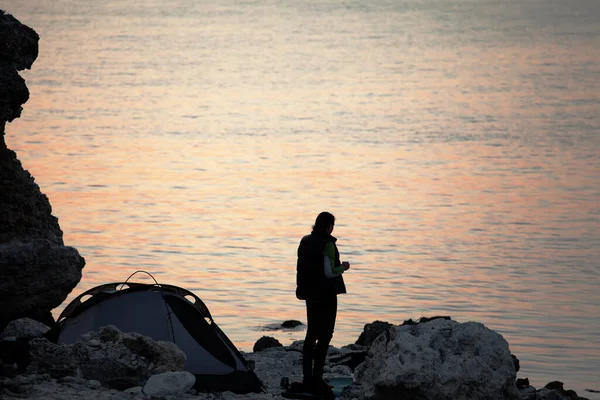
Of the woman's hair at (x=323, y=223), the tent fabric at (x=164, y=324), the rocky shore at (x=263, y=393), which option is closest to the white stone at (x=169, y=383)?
the rocky shore at (x=263, y=393)

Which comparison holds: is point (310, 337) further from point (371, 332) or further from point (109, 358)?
point (371, 332)

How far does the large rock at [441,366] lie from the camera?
13.5 m

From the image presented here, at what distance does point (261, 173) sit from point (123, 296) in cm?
2303

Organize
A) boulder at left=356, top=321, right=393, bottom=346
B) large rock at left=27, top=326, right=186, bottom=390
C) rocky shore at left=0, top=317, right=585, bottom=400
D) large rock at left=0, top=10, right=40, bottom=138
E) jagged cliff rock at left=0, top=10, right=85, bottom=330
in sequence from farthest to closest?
boulder at left=356, top=321, right=393, bottom=346 → large rock at left=0, top=10, right=40, bottom=138 → jagged cliff rock at left=0, top=10, right=85, bottom=330 → large rock at left=27, top=326, right=186, bottom=390 → rocky shore at left=0, top=317, right=585, bottom=400

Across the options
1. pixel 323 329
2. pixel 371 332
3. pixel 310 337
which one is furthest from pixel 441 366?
pixel 371 332

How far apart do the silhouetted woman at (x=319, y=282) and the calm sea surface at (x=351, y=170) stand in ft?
16.7

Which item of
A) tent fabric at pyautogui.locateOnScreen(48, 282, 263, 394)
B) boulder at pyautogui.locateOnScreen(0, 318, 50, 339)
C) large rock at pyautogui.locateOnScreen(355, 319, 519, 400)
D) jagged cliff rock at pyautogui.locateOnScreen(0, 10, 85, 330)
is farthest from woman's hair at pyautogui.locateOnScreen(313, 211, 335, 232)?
jagged cliff rock at pyautogui.locateOnScreen(0, 10, 85, 330)

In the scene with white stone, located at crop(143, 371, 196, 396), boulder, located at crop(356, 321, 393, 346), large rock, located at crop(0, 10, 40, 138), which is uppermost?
large rock, located at crop(0, 10, 40, 138)

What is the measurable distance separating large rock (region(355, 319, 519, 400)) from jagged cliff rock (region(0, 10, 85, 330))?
4538mm

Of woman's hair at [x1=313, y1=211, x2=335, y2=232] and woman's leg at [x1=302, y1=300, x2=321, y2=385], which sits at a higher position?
woman's hair at [x1=313, y1=211, x2=335, y2=232]

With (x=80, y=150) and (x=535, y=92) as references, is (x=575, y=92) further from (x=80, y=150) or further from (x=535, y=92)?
(x=80, y=150)

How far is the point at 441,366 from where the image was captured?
13617 mm

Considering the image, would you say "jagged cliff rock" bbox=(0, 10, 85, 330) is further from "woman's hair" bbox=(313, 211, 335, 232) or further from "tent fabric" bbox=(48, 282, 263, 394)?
"woman's hair" bbox=(313, 211, 335, 232)

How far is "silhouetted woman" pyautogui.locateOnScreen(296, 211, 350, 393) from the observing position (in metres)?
14.0
